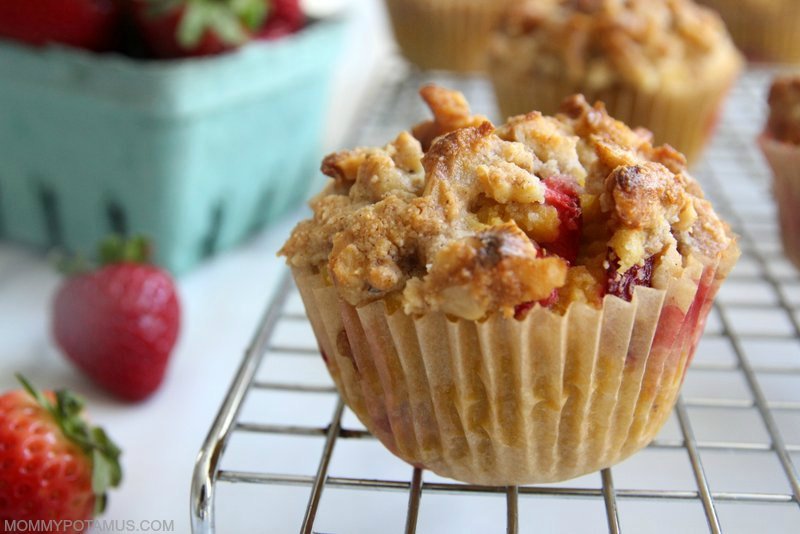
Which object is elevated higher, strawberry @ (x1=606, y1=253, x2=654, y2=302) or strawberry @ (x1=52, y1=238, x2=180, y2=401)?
strawberry @ (x1=606, y1=253, x2=654, y2=302)

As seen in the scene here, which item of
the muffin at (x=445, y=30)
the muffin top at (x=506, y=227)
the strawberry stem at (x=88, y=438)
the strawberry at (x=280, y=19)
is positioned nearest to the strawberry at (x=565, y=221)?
the muffin top at (x=506, y=227)

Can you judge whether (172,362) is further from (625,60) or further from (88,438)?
(625,60)

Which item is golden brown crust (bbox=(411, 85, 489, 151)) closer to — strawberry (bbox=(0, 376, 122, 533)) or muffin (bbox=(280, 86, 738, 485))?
muffin (bbox=(280, 86, 738, 485))

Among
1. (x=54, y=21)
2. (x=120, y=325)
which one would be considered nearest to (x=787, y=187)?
(x=120, y=325)

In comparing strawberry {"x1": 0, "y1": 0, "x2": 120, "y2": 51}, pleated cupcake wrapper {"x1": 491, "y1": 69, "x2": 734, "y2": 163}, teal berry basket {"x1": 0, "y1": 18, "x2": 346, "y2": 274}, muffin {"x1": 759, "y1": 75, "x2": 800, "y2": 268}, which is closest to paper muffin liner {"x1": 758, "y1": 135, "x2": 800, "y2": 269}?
muffin {"x1": 759, "y1": 75, "x2": 800, "y2": 268}

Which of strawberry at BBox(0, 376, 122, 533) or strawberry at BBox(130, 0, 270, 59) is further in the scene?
strawberry at BBox(130, 0, 270, 59)

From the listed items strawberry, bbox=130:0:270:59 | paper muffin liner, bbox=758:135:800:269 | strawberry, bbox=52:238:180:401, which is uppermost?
strawberry, bbox=130:0:270:59

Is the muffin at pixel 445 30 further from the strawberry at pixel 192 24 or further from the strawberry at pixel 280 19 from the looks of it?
the strawberry at pixel 192 24
